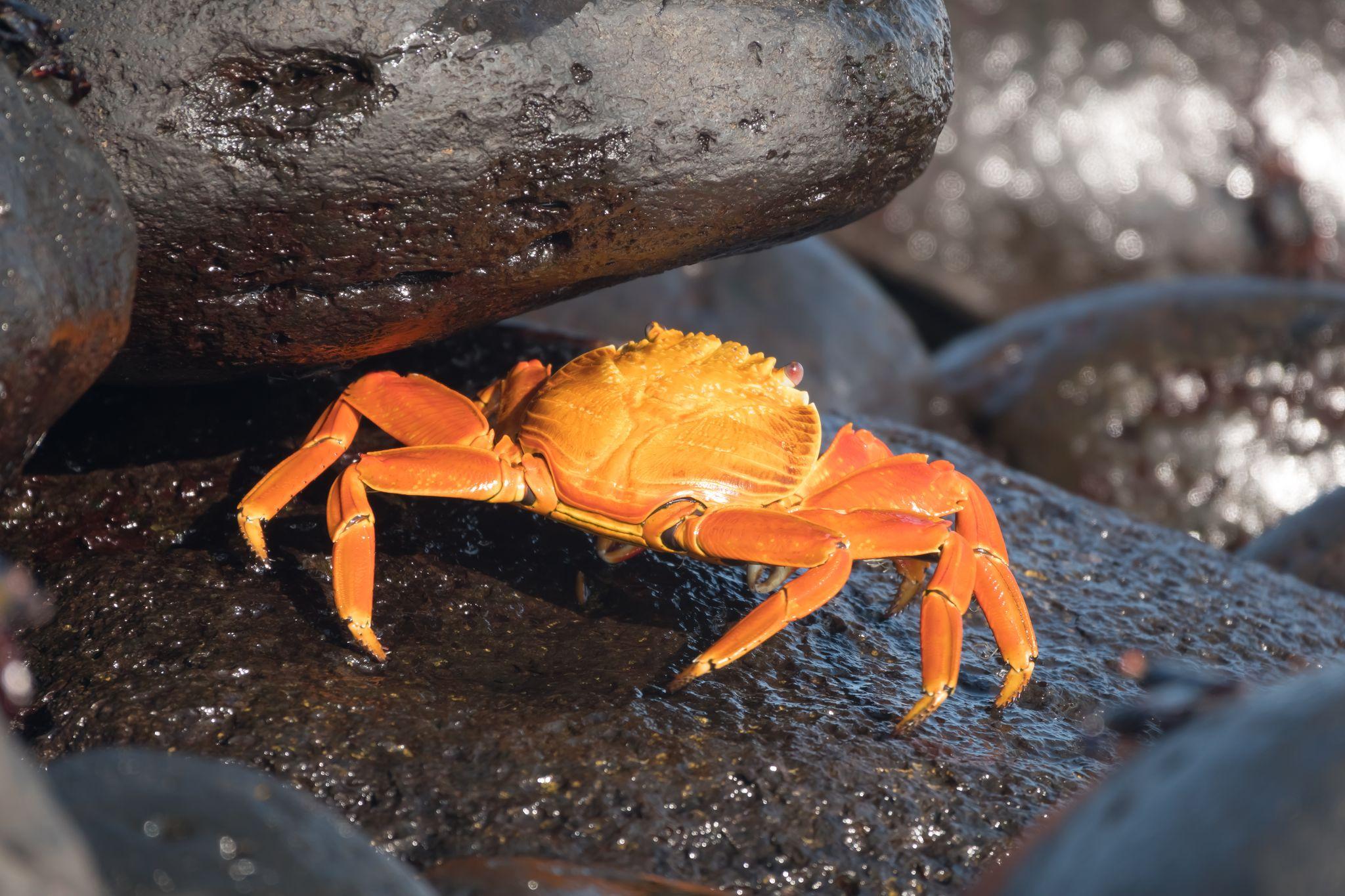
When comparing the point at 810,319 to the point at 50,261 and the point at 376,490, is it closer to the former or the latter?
the point at 376,490

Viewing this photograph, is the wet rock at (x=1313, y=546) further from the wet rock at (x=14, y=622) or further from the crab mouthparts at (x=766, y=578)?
the wet rock at (x=14, y=622)

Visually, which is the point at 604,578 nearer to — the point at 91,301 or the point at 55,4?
the point at 91,301

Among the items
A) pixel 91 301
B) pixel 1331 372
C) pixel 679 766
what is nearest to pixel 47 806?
pixel 91 301

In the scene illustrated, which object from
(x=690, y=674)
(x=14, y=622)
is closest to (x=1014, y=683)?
(x=690, y=674)

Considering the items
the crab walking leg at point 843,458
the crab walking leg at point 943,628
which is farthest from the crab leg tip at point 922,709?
the crab walking leg at point 843,458

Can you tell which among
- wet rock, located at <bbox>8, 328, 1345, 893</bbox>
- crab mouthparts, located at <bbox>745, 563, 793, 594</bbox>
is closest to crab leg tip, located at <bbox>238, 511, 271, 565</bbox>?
wet rock, located at <bbox>8, 328, 1345, 893</bbox>
